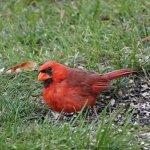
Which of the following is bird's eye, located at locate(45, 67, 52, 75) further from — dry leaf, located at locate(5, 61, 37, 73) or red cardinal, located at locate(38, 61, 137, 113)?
dry leaf, located at locate(5, 61, 37, 73)

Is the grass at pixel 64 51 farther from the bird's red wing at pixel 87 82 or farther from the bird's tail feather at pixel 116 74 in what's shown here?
the bird's tail feather at pixel 116 74

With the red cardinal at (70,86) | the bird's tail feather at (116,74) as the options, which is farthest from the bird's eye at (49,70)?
the bird's tail feather at (116,74)

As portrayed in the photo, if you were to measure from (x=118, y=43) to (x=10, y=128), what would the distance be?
6.16 ft

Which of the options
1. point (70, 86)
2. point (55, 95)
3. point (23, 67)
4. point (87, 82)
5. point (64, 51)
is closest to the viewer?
point (55, 95)

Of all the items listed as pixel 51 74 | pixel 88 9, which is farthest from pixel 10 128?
pixel 88 9

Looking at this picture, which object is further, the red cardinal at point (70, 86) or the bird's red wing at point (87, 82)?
the bird's red wing at point (87, 82)

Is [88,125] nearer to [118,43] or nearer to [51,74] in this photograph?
[51,74]

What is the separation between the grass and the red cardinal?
156mm

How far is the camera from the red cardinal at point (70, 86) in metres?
5.44

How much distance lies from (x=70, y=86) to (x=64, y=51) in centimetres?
127

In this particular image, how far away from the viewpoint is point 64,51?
22.2ft

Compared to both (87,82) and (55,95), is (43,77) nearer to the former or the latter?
(55,95)

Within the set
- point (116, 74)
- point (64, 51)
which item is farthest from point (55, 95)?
point (64, 51)

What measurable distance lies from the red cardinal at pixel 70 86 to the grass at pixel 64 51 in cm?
16
